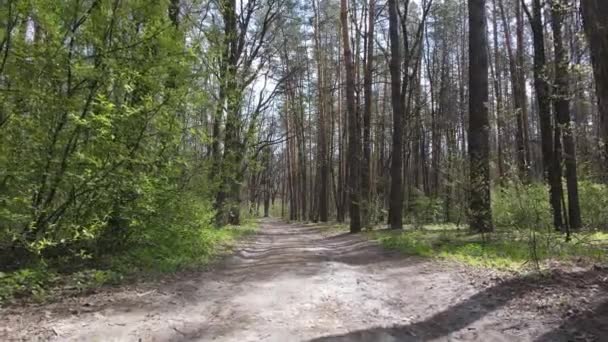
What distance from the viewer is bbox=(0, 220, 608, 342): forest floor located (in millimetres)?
4586

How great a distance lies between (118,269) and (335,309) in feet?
12.7

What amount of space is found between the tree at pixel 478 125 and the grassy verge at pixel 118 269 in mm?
6373

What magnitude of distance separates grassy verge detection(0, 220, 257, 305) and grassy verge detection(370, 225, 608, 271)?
476 centimetres

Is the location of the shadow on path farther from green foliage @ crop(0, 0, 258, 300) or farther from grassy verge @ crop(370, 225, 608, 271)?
green foliage @ crop(0, 0, 258, 300)

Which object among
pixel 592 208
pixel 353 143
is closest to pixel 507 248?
pixel 592 208

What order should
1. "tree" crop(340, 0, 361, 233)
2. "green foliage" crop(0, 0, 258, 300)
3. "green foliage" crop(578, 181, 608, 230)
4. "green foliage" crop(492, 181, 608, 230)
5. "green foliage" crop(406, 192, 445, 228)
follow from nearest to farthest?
1. "green foliage" crop(0, 0, 258, 300)
2. "green foliage" crop(492, 181, 608, 230)
3. "green foliage" crop(578, 181, 608, 230)
4. "green foliage" crop(406, 192, 445, 228)
5. "tree" crop(340, 0, 361, 233)

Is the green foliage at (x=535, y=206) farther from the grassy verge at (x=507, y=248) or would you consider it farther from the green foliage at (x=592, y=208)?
the grassy verge at (x=507, y=248)

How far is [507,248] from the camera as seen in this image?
942cm

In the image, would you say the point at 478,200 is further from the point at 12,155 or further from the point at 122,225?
the point at 12,155

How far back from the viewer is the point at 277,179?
2773 inches

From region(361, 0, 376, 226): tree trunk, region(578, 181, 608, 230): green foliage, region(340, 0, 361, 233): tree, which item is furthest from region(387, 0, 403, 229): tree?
region(578, 181, 608, 230): green foliage

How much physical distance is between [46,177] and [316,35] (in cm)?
2739

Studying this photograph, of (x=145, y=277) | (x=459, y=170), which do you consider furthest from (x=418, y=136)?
(x=145, y=277)

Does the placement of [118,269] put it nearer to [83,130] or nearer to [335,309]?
[83,130]
